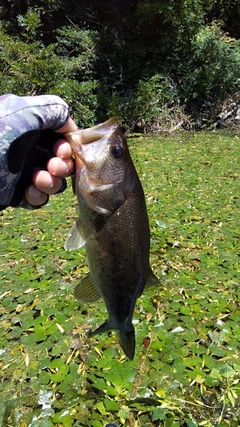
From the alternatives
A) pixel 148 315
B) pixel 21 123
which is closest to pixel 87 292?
pixel 21 123

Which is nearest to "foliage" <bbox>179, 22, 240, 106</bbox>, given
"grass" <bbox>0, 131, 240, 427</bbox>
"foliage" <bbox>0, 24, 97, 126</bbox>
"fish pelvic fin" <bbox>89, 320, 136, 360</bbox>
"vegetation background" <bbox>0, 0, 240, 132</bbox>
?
"vegetation background" <bbox>0, 0, 240, 132</bbox>

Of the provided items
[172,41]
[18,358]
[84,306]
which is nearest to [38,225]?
[84,306]

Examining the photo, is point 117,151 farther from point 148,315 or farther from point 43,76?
point 43,76

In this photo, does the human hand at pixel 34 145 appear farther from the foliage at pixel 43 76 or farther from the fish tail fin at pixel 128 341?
the foliage at pixel 43 76

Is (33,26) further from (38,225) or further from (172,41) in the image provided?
(38,225)

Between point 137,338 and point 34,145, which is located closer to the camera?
point 34,145
